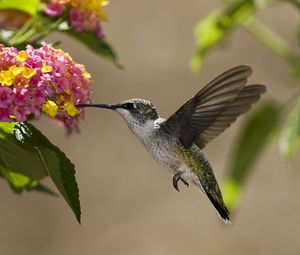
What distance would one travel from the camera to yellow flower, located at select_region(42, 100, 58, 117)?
1468 millimetres

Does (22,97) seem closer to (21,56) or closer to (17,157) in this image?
(21,56)

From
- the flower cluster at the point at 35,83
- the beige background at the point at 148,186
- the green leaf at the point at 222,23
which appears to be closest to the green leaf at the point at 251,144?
the green leaf at the point at 222,23

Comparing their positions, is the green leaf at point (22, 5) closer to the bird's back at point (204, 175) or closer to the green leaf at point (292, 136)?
the bird's back at point (204, 175)

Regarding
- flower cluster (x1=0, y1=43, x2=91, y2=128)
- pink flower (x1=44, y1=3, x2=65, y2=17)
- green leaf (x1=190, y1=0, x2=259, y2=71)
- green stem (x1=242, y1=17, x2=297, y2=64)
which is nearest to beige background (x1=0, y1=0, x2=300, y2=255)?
green stem (x1=242, y1=17, x2=297, y2=64)

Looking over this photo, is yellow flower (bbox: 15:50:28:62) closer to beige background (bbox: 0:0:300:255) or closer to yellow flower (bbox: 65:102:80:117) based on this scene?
yellow flower (bbox: 65:102:80:117)

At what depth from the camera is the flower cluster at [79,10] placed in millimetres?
1888

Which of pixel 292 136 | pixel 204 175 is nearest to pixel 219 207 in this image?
pixel 204 175

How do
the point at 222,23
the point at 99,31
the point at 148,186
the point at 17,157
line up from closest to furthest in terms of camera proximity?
the point at 17,157
the point at 99,31
the point at 222,23
the point at 148,186

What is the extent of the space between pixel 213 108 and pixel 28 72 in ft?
1.63

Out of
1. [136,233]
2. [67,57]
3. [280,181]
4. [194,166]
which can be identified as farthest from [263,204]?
[67,57]

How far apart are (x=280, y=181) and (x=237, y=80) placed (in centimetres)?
474

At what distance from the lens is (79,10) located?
188 cm

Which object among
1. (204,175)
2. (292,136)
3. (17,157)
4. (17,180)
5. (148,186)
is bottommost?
(148,186)

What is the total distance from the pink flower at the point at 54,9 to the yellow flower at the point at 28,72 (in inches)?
18.4
